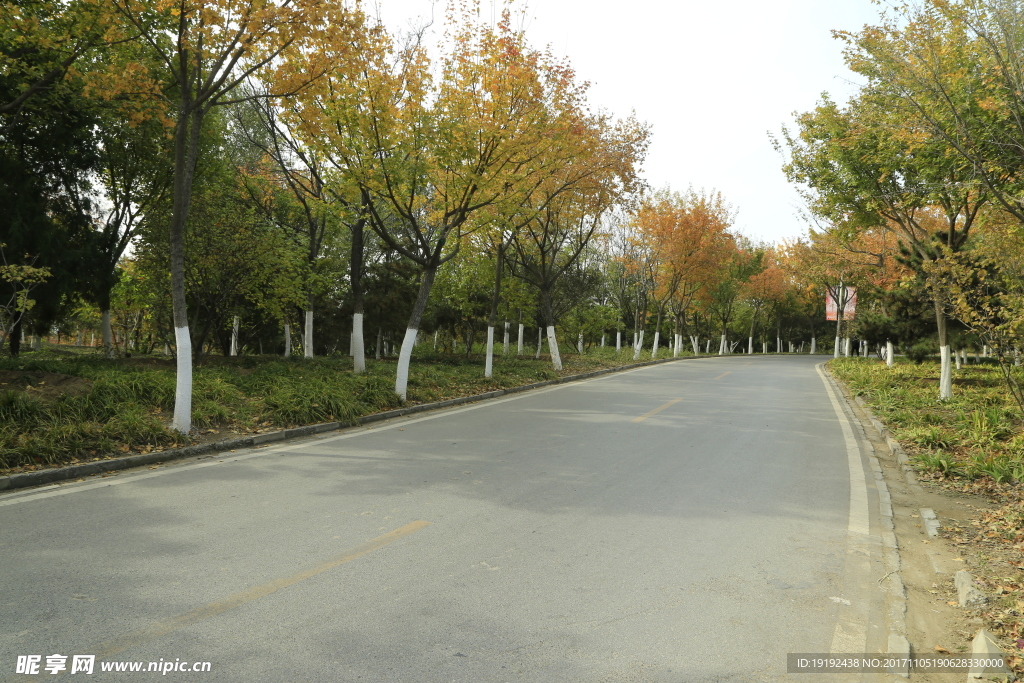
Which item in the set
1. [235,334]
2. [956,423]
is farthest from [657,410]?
[235,334]

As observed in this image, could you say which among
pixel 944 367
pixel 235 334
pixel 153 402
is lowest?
pixel 153 402

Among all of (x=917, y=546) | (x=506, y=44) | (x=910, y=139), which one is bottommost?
(x=917, y=546)

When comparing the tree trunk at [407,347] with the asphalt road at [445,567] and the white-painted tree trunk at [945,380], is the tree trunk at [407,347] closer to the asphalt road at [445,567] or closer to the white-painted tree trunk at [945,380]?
the asphalt road at [445,567]

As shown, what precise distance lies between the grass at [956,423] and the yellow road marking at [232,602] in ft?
24.1

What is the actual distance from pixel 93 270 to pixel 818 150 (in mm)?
19127

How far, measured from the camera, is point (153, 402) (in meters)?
10.1

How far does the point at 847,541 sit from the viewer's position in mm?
5648

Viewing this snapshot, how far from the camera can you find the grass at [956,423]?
8.30 m

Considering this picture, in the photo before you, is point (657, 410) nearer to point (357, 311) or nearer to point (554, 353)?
point (357, 311)

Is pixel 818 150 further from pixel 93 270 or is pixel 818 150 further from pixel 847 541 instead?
pixel 93 270

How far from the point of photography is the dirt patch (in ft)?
31.9

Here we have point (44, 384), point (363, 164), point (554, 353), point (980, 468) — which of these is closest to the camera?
point (980, 468)

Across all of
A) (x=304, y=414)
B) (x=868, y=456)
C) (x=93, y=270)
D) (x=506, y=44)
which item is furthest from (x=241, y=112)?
(x=868, y=456)

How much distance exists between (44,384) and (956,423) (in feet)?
50.6
